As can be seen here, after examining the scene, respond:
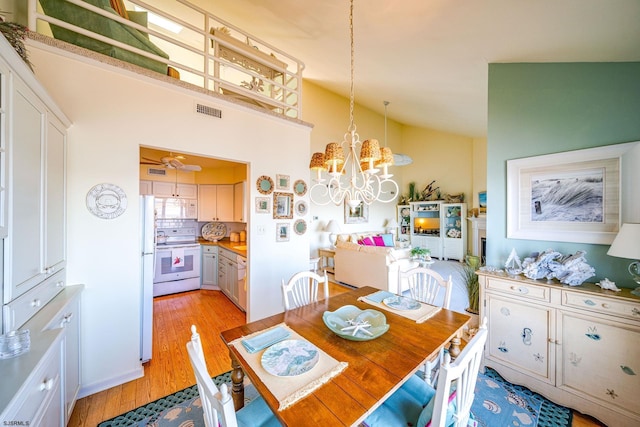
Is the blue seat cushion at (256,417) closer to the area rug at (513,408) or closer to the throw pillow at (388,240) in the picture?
the area rug at (513,408)

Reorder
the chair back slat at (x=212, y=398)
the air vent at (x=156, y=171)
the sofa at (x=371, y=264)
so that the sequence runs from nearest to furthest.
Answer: the chair back slat at (x=212, y=398) < the sofa at (x=371, y=264) < the air vent at (x=156, y=171)

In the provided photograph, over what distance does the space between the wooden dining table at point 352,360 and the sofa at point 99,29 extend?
265 centimetres

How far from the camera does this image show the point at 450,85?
353 centimetres

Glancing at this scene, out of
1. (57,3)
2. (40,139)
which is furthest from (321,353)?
(57,3)

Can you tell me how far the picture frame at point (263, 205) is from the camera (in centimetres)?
295

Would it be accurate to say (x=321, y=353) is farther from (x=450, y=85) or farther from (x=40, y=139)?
(x=450, y=85)

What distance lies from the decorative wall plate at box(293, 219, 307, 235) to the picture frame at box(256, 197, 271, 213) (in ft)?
1.49

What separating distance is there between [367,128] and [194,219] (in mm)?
5274

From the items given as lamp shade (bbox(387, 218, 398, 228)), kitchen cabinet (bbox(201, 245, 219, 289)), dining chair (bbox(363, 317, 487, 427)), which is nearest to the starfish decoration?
dining chair (bbox(363, 317, 487, 427))

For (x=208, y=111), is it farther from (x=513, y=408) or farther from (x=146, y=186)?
(x=513, y=408)

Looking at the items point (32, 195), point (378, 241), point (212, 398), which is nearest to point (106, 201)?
point (32, 195)

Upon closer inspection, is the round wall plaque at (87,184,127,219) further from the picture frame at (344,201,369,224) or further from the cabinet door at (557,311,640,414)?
the picture frame at (344,201,369,224)

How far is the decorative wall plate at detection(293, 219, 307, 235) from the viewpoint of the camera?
3.30 meters

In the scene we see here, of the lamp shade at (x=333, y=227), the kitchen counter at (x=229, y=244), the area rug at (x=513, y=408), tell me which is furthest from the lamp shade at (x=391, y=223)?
the area rug at (x=513, y=408)
